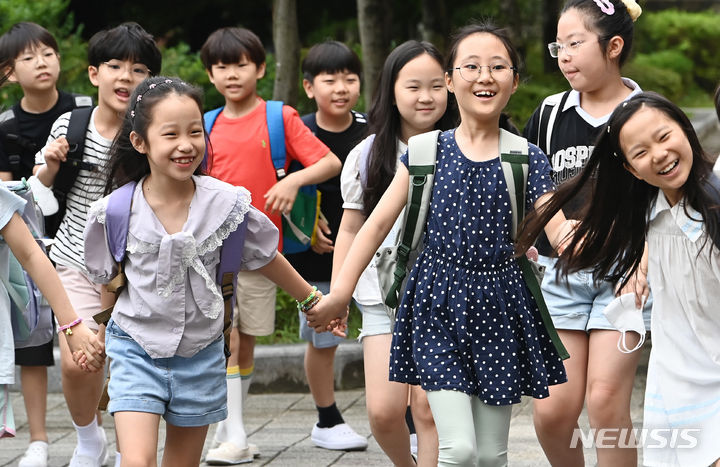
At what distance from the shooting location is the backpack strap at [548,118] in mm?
4938

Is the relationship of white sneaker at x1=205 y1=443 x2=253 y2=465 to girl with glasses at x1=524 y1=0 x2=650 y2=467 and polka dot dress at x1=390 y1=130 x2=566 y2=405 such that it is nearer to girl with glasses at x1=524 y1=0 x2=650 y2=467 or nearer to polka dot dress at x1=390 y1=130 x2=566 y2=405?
girl with glasses at x1=524 y1=0 x2=650 y2=467

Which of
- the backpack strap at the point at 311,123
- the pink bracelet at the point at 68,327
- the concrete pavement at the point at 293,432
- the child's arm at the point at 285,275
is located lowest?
the concrete pavement at the point at 293,432

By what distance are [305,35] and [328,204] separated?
34.5 ft

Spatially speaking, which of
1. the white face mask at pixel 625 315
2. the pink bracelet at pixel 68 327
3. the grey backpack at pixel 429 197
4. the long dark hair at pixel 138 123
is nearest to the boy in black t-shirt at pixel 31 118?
the pink bracelet at pixel 68 327

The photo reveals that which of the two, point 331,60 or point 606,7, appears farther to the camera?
point 331,60

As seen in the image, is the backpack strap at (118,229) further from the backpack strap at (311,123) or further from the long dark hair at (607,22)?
the backpack strap at (311,123)

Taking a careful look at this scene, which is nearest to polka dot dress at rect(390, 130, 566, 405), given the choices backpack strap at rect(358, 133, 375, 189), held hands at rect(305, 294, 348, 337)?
held hands at rect(305, 294, 348, 337)

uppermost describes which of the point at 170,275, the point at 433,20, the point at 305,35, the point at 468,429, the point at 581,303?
the point at 433,20

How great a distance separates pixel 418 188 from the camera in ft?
13.9

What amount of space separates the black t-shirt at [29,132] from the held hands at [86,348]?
181 cm

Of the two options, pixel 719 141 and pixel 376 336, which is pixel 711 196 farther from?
pixel 719 141

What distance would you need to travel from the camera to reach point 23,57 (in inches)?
246

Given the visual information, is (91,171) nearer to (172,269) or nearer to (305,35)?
(172,269)

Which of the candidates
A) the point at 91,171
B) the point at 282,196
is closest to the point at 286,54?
the point at 282,196
